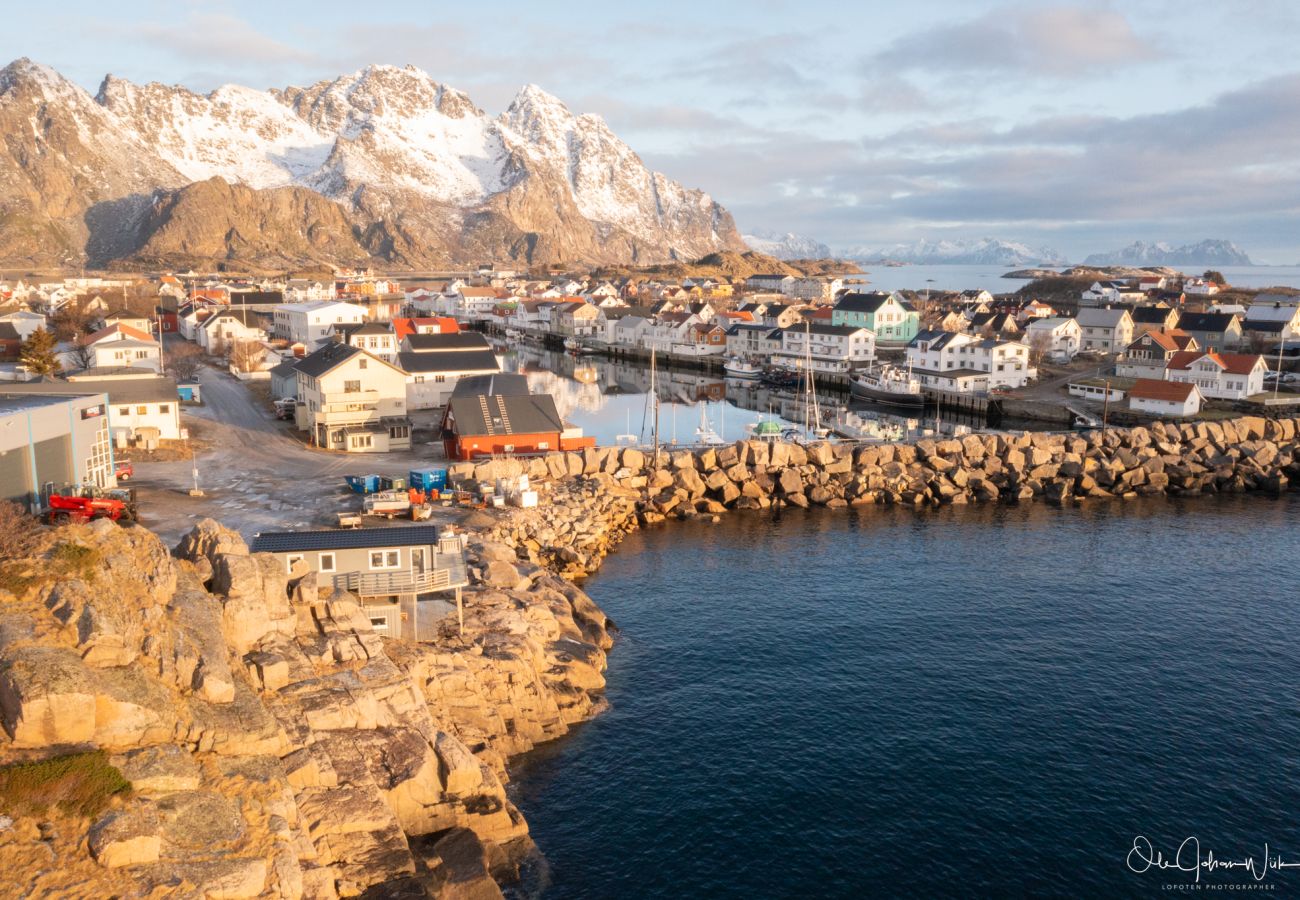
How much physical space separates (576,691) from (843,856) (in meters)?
8.37

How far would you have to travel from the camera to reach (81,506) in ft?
89.8

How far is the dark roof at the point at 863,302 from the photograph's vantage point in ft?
319

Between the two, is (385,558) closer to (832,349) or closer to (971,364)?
(971,364)

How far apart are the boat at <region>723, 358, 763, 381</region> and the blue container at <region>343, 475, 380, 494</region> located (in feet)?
176

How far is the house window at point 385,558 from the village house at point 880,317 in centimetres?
7805

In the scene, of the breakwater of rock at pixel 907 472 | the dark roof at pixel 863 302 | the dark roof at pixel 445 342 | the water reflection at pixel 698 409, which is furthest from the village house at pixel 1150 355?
the dark roof at pixel 445 342

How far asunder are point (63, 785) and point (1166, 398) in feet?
210

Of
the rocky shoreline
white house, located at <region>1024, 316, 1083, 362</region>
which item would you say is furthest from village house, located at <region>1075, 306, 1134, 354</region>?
the rocky shoreline

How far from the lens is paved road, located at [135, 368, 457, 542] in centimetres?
3172

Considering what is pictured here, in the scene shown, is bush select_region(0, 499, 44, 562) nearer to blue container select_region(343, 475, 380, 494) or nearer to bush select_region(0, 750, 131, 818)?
bush select_region(0, 750, 131, 818)

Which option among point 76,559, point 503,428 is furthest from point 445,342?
point 76,559

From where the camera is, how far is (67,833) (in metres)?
12.3

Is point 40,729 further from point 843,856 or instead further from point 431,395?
point 431,395

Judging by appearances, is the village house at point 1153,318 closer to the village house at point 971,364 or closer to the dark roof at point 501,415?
the village house at point 971,364
